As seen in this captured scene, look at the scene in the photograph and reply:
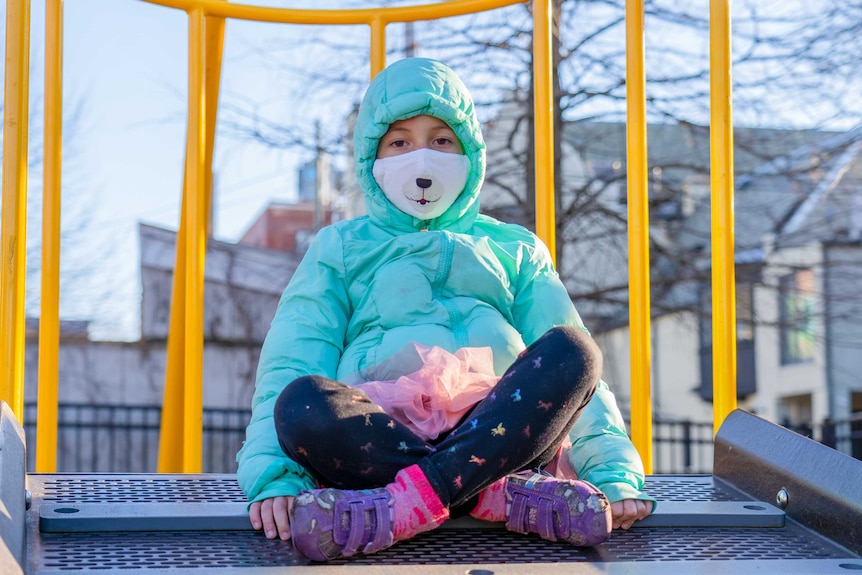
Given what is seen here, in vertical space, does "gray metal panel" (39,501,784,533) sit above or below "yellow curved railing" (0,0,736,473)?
below

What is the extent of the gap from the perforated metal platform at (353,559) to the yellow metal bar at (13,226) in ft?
0.99

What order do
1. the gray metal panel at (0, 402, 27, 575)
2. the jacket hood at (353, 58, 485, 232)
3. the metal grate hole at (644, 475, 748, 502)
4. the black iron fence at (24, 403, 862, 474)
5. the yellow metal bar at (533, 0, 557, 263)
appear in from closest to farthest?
the gray metal panel at (0, 402, 27, 575)
the metal grate hole at (644, 475, 748, 502)
the jacket hood at (353, 58, 485, 232)
the yellow metal bar at (533, 0, 557, 263)
the black iron fence at (24, 403, 862, 474)

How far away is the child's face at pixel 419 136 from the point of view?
2326 millimetres

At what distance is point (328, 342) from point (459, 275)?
294 mm

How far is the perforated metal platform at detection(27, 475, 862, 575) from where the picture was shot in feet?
5.13

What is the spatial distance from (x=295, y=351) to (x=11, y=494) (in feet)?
1.94

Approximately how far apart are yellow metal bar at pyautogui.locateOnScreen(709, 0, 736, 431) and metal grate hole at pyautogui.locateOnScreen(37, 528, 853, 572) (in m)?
0.59

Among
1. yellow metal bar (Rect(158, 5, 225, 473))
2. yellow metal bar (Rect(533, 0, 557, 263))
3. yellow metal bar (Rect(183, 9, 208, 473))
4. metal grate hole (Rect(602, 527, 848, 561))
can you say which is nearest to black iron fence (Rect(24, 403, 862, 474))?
yellow metal bar (Rect(158, 5, 225, 473))

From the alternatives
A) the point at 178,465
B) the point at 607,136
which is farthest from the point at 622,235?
the point at 178,465

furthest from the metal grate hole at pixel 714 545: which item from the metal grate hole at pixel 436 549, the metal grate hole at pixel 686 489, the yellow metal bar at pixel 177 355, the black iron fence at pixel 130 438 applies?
the black iron fence at pixel 130 438

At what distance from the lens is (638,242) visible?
2.56 m

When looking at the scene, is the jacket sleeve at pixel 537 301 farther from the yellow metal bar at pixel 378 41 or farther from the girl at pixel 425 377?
the yellow metal bar at pixel 378 41

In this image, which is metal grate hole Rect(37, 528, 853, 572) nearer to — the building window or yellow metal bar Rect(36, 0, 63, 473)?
yellow metal bar Rect(36, 0, 63, 473)

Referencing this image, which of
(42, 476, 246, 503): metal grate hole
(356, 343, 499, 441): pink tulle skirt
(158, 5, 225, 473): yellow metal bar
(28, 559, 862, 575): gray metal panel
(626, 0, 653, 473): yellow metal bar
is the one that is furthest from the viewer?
(158, 5, 225, 473): yellow metal bar
